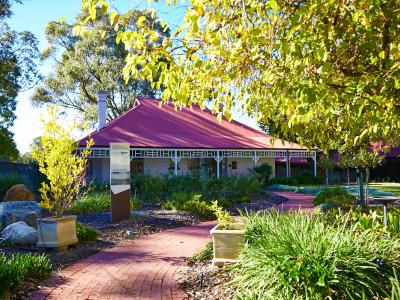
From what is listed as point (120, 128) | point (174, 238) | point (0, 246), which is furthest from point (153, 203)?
point (120, 128)

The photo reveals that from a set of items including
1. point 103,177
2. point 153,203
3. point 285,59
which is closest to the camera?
point 285,59

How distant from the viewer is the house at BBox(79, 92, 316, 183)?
88.3 feet

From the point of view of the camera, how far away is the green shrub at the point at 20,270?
5371 mm

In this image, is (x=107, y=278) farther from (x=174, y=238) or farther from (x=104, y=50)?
(x=104, y=50)

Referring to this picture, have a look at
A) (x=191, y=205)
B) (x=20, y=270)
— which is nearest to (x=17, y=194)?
(x=191, y=205)

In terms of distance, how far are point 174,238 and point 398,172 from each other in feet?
101

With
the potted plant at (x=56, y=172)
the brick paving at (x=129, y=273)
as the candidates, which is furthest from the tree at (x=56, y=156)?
the brick paving at (x=129, y=273)

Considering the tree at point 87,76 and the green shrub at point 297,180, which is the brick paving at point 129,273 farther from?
the tree at point 87,76

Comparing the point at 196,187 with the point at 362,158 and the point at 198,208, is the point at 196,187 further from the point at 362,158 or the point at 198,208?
the point at 362,158

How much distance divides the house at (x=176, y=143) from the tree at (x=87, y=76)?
26.6ft

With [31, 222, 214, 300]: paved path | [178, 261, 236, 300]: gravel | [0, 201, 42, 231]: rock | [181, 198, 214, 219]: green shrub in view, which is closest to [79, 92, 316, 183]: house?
[181, 198, 214, 219]: green shrub

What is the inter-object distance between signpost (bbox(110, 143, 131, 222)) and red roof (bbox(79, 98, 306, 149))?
41.9 feet

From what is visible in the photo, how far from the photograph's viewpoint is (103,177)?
89.7ft

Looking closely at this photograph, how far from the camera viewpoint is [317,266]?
4578 mm
